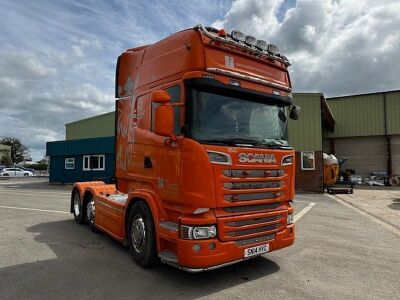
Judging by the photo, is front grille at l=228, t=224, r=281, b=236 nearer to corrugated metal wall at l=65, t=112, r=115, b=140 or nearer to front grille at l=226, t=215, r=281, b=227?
front grille at l=226, t=215, r=281, b=227

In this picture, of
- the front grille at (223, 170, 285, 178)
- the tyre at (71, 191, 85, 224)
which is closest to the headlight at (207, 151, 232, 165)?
the front grille at (223, 170, 285, 178)

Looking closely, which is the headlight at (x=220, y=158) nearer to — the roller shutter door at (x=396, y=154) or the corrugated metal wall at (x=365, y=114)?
the roller shutter door at (x=396, y=154)

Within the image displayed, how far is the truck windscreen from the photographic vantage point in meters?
5.15

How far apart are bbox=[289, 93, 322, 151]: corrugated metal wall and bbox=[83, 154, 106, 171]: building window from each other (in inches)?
560

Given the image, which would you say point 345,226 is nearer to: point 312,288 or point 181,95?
point 312,288

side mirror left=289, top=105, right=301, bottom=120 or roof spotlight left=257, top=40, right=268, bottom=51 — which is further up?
roof spotlight left=257, top=40, right=268, bottom=51

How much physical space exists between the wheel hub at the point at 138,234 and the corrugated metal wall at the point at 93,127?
29.0 metres

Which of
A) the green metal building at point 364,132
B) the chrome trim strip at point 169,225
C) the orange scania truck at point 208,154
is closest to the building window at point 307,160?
the green metal building at point 364,132

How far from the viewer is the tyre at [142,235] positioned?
5.70m

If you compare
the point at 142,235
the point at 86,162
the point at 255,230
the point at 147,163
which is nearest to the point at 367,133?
the point at 86,162

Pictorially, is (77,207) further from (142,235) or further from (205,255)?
(205,255)

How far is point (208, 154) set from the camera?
16.4 feet

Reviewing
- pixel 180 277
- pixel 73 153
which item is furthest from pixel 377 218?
pixel 73 153

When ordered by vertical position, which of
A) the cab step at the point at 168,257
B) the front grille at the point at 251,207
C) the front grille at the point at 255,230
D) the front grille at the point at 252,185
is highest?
the front grille at the point at 252,185
